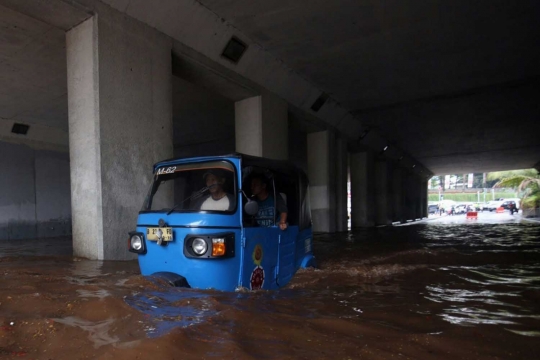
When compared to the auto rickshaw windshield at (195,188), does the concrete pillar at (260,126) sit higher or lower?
higher

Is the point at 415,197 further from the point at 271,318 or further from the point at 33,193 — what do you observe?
the point at 271,318

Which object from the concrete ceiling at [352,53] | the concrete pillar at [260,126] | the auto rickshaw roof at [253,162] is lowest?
the auto rickshaw roof at [253,162]

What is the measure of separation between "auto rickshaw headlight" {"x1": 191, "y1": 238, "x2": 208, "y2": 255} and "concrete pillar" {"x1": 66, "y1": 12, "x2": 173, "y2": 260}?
3.35 m

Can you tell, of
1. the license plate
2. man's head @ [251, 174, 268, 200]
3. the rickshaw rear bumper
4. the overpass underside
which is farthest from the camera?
the overpass underside

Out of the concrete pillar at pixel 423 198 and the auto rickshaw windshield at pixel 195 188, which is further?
the concrete pillar at pixel 423 198

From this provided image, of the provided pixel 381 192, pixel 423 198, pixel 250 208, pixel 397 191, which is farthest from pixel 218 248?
pixel 423 198

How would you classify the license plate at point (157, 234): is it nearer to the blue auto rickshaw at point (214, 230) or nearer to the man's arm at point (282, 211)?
the blue auto rickshaw at point (214, 230)

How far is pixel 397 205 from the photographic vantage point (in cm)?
2962

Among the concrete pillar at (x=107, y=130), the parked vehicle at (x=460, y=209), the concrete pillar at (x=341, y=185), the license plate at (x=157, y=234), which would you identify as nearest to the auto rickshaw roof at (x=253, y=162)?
the license plate at (x=157, y=234)

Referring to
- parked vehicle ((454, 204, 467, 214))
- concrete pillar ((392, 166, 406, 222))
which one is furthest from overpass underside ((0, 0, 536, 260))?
parked vehicle ((454, 204, 467, 214))

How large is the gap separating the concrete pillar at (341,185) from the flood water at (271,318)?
464 inches

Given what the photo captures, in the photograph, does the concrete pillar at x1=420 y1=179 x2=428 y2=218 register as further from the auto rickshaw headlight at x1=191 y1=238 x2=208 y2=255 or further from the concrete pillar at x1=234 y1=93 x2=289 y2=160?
the auto rickshaw headlight at x1=191 y1=238 x2=208 y2=255

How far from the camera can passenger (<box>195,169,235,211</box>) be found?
4.30m

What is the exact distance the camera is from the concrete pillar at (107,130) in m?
6.68
